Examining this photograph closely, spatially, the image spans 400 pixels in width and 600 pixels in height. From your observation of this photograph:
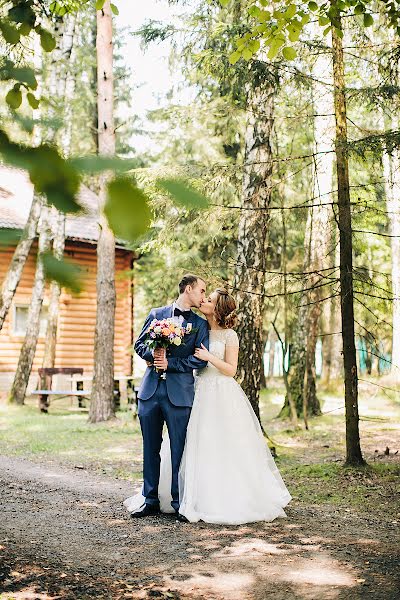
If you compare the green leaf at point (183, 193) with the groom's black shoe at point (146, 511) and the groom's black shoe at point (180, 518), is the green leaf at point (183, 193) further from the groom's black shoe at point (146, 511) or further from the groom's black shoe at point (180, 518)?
the groom's black shoe at point (146, 511)

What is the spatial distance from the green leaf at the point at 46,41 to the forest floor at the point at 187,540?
11.6ft

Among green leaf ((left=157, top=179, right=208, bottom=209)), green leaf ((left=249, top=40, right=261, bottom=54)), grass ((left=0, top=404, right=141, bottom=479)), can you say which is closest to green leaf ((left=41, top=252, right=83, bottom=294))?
green leaf ((left=157, top=179, right=208, bottom=209))

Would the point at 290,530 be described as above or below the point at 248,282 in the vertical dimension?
below

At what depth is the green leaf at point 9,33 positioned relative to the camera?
1.64 metres

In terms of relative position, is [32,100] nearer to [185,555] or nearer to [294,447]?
[185,555]

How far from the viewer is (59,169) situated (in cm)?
133

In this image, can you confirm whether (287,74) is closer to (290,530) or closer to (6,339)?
(290,530)

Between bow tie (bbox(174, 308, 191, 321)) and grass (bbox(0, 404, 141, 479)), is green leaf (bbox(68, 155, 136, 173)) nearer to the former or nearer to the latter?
bow tie (bbox(174, 308, 191, 321))

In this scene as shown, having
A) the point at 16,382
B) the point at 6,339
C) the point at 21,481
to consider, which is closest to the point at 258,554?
the point at 21,481

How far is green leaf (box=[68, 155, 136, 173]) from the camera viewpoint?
1.19 meters

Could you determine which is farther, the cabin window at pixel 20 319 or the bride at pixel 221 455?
the cabin window at pixel 20 319

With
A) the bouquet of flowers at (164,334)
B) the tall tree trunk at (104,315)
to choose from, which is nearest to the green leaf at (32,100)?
the bouquet of flowers at (164,334)

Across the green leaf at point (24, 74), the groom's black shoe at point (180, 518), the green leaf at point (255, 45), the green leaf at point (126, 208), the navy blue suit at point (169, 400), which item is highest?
the green leaf at point (255, 45)

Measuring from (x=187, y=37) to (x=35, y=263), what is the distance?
12904mm
